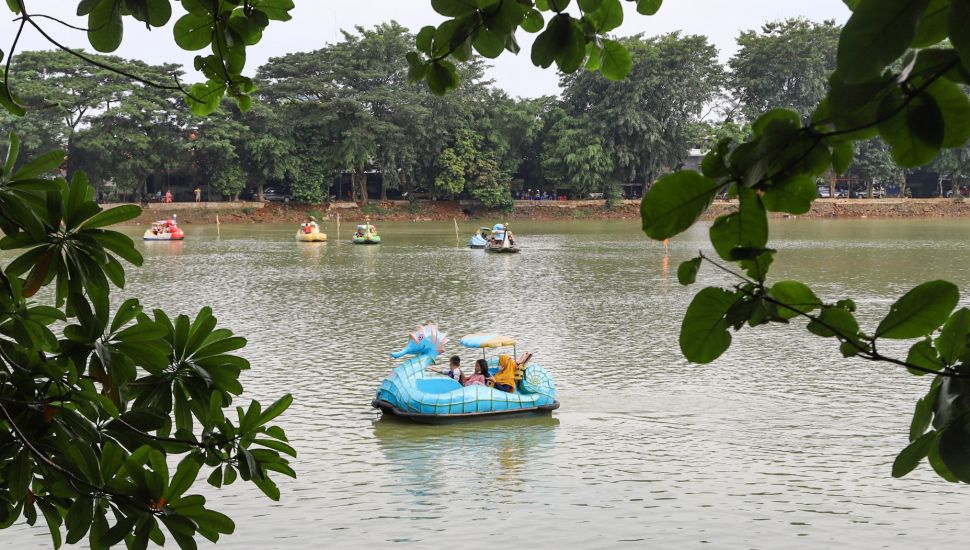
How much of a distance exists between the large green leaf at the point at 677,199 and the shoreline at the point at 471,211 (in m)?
41.0

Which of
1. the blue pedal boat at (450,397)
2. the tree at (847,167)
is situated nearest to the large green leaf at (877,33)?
Answer: the tree at (847,167)

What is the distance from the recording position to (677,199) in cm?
114

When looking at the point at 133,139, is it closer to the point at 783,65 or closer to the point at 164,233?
the point at 164,233

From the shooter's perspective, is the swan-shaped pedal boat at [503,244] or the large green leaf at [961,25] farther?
the swan-shaped pedal boat at [503,244]

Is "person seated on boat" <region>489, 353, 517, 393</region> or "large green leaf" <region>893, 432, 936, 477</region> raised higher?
"large green leaf" <region>893, 432, 936, 477</region>

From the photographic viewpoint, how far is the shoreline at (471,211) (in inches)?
1635

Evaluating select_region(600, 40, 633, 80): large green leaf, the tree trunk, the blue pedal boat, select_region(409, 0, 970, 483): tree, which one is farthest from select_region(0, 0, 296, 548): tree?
the tree trunk

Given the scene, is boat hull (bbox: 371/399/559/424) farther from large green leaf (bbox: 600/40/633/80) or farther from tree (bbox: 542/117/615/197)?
tree (bbox: 542/117/615/197)

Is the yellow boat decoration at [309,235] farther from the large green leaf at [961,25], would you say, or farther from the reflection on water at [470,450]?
the large green leaf at [961,25]

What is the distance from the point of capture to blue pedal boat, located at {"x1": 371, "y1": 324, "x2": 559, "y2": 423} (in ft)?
31.1

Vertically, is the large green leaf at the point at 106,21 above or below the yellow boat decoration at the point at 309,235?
above

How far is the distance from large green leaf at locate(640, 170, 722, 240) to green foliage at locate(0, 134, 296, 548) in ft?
3.89

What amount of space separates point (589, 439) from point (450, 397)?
4.47 ft

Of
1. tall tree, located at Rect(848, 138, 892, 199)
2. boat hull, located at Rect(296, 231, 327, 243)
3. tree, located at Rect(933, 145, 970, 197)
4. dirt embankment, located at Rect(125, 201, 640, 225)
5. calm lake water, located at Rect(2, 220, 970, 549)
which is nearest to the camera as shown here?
calm lake water, located at Rect(2, 220, 970, 549)
